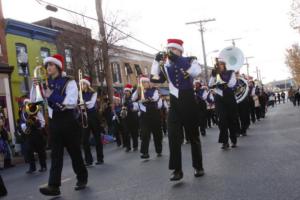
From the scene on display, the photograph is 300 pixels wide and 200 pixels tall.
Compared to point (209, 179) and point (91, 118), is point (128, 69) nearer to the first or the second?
point (91, 118)

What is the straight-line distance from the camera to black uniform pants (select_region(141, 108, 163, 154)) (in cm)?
1033

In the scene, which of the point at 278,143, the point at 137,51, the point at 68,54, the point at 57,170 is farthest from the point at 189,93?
the point at 137,51

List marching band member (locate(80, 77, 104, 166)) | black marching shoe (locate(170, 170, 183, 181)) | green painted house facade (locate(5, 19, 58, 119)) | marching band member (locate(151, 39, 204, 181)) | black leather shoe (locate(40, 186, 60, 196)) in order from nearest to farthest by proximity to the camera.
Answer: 1. black leather shoe (locate(40, 186, 60, 196))
2. black marching shoe (locate(170, 170, 183, 181))
3. marching band member (locate(151, 39, 204, 181))
4. marching band member (locate(80, 77, 104, 166))
5. green painted house facade (locate(5, 19, 58, 119))

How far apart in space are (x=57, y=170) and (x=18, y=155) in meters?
12.1

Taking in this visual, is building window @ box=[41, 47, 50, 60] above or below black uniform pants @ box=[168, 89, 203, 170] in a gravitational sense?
above

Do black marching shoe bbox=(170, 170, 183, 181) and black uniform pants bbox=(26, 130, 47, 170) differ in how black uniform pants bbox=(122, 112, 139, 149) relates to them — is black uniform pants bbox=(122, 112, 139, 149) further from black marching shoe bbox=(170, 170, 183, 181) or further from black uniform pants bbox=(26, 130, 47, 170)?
black marching shoe bbox=(170, 170, 183, 181)

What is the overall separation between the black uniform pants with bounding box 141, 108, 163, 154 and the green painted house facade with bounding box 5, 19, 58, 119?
54.9 feet

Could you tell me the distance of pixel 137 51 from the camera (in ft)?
168

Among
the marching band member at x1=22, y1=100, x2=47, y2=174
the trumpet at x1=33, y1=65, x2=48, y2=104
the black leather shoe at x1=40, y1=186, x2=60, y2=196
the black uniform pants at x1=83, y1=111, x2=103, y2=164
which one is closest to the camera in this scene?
the black leather shoe at x1=40, y1=186, x2=60, y2=196

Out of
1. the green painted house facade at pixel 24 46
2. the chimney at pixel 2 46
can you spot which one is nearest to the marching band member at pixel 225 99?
the green painted house facade at pixel 24 46

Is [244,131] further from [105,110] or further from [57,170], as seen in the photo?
[105,110]

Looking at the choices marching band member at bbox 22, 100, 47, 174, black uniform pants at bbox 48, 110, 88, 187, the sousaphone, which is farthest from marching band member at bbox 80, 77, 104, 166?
Answer: the sousaphone

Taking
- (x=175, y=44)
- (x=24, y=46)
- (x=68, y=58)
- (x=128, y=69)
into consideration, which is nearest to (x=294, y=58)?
(x=128, y=69)

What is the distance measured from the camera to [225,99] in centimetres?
997
